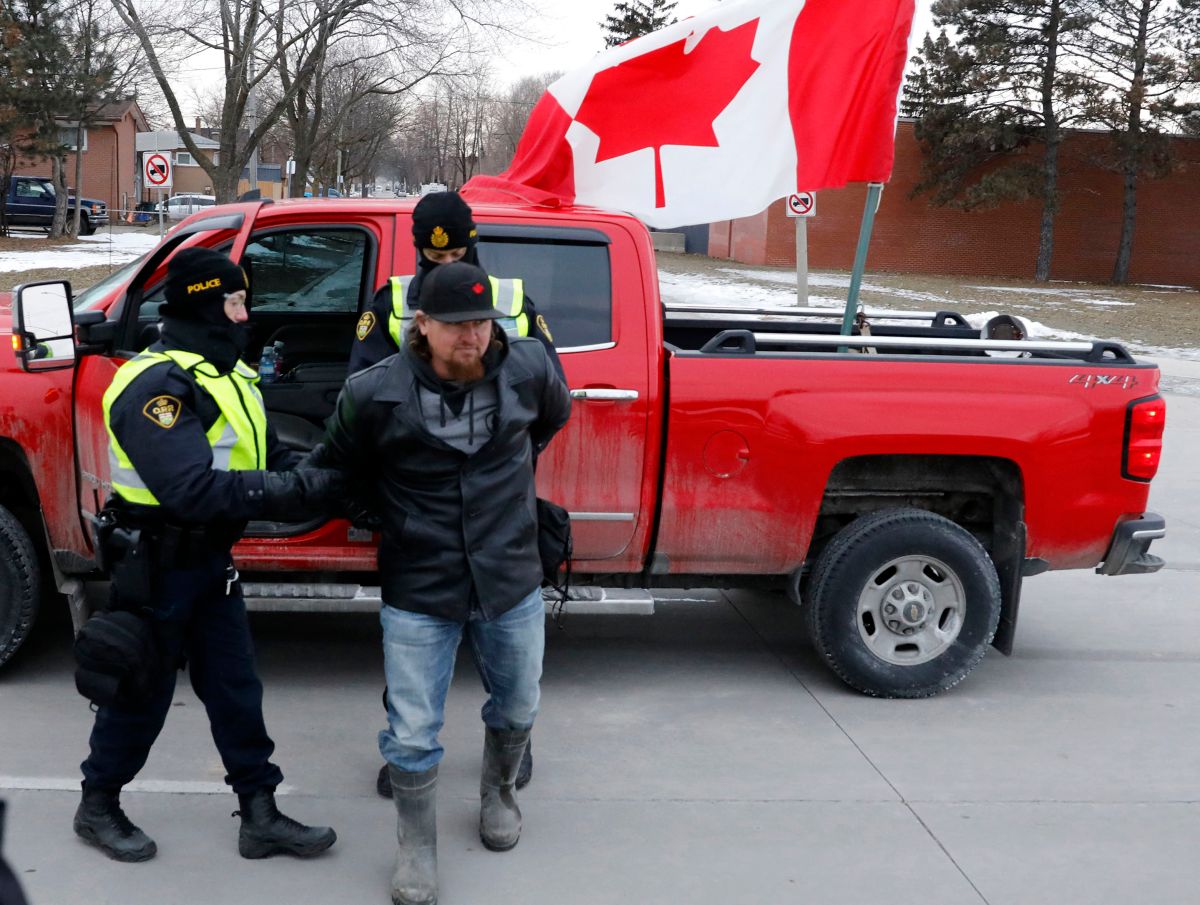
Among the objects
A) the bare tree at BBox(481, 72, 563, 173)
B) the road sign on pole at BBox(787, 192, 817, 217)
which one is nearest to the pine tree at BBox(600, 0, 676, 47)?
the bare tree at BBox(481, 72, 563, 173)

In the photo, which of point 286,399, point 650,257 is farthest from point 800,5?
point 286,399

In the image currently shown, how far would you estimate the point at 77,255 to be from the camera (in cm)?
3238

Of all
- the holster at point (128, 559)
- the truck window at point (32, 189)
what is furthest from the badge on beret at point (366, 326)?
the truck window at point (32, 189)

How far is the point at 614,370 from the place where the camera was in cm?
468

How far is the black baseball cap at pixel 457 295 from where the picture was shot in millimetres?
3057

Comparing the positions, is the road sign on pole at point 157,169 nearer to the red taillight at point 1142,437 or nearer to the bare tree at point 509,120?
the red taillight at point 1142,437

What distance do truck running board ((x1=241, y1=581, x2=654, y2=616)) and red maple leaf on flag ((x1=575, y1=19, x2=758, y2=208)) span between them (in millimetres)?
1680

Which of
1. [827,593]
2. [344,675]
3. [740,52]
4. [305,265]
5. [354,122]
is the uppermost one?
[354,122]

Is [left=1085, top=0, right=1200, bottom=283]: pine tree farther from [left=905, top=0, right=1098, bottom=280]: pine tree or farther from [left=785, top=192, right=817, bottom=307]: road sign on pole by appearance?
[left=785, top=192, right=817, bottom=307]: road sign on pole

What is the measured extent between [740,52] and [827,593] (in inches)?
88.8

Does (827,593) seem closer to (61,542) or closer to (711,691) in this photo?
(711,691)

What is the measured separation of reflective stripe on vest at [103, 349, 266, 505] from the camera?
3.31 m

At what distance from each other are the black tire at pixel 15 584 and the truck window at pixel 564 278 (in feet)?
6.39

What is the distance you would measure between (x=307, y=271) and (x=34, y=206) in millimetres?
41940
